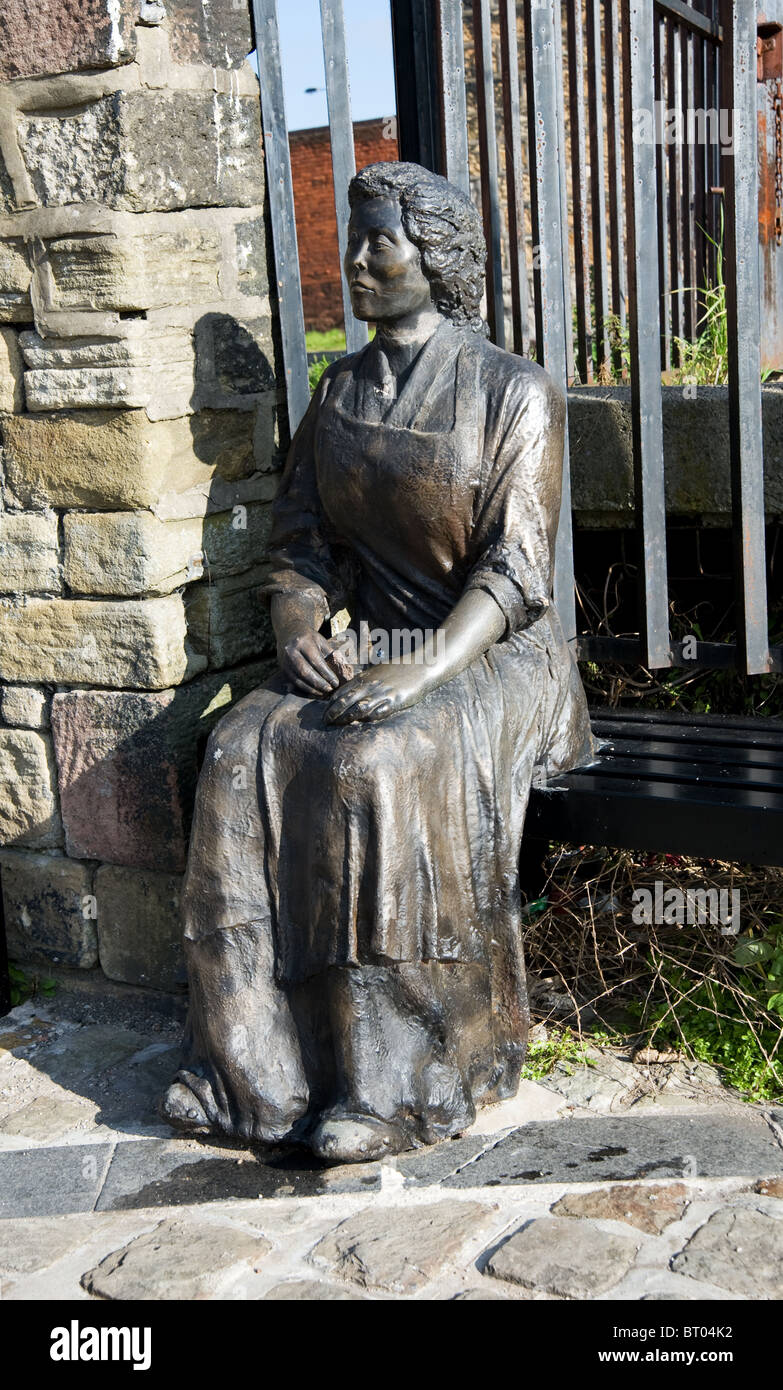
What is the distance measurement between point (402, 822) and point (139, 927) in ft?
3.79

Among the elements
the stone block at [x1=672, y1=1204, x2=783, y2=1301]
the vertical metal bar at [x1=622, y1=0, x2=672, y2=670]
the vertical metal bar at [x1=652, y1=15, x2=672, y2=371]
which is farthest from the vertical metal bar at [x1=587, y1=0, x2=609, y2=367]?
the stone block at [x1=672, y1=1204, x2=783, y2=1301]

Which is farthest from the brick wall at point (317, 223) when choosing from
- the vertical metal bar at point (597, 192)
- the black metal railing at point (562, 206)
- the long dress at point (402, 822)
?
the long dress at point (402, 822)

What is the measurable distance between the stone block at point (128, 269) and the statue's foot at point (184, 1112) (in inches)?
70.5

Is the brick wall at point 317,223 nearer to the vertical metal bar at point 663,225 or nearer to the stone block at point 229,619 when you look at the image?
the vertical metal bar at point 663,225

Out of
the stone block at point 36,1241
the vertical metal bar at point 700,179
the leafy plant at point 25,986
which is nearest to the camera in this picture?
the stone block at point 36,1241

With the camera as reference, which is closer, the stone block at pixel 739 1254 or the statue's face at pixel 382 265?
the stone block at pixel 739 1254

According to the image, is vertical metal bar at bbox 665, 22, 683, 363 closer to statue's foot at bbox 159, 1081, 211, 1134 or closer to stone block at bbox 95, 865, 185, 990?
stone block at bbox 95, 865, 185, 990

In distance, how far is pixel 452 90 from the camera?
356 cm

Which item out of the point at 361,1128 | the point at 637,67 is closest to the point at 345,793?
the point at 361,1128

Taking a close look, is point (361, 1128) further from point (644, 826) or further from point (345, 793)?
point (644, 826)

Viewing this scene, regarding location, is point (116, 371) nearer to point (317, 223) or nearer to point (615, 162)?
point (615, 162)

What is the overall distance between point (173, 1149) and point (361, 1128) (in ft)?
1.50

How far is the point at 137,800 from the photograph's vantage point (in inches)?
142

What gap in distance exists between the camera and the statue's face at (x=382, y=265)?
10.0 ft
